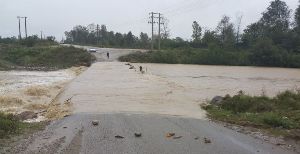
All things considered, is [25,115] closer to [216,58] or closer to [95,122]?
[95,122]

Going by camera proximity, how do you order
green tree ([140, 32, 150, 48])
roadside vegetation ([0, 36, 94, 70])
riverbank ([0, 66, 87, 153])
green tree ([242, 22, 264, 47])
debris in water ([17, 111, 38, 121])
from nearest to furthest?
riverbank ([0, 66, 87, 153]) → debris in water ([17, 111, 38, 121]) → roadside vegetation ([0, 36, 94, 70]) → green tree ([242, 22, 264, 47]) → green tree ([140, 32, 150, 48])

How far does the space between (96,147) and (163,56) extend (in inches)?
2835

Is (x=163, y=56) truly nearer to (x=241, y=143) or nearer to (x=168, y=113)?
(x=168, y=113)

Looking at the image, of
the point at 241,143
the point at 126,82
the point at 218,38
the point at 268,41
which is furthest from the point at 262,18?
the point at 241,143

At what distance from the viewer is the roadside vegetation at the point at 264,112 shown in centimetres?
1555

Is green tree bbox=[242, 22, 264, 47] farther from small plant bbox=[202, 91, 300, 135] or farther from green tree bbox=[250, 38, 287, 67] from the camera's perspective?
small plant bbox=[202, 91, 300, 135]

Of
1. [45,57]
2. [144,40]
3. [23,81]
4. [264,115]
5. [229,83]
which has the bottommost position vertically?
[229,83]

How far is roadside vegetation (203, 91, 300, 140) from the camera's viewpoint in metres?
15.6

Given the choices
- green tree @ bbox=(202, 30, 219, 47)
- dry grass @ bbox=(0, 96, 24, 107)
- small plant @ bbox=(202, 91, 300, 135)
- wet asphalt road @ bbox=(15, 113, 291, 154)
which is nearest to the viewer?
wet asphalt road @ bbox=(15, 113, 291, 154)

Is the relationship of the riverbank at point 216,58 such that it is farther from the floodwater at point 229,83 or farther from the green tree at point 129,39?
the green tree at point 129,39

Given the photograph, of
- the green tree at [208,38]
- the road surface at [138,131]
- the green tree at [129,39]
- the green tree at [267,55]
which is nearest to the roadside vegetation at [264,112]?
the road surface at [138,131]

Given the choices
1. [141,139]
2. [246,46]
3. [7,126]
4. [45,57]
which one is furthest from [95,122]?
[246,46]

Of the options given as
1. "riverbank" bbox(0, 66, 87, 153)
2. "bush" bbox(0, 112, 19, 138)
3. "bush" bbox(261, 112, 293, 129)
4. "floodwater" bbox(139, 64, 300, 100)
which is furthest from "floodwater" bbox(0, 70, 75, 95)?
"bush" bbox(261, 112, 293, 129)

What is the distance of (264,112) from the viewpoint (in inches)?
738
